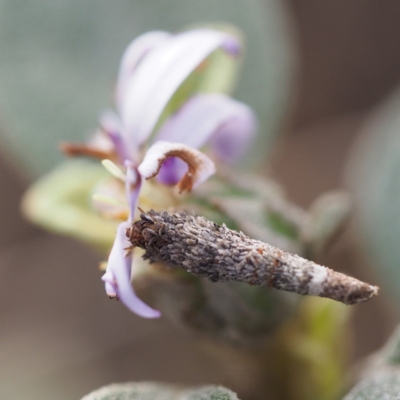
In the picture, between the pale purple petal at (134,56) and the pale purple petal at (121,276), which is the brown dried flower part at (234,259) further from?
the pale purple petal at (134,56)

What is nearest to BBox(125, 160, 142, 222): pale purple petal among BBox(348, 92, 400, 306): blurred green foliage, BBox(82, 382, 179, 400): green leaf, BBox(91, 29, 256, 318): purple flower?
BBox(91, 29, 256, 318): purple flower

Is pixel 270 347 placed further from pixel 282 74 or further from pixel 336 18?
pixel 336 18

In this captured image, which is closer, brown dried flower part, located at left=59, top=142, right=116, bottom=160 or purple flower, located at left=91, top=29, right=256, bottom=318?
purple flower, located at left=91, top=29, right=256, bottom=318

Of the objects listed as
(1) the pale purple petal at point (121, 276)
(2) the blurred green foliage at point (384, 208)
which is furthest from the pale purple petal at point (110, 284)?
(2) the blurred green foliage at point (384, 208)

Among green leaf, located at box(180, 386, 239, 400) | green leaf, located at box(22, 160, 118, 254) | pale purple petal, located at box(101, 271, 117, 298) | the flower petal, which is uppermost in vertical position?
green leaf, located at box(22, 160, 118, 254)

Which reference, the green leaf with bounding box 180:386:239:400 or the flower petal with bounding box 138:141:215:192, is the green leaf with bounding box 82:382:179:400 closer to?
the green leaf with bounding box 180:386:239:400

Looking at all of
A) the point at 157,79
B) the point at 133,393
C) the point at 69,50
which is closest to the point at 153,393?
the point at 133,393

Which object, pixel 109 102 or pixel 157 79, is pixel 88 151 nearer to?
pixel 157 79
